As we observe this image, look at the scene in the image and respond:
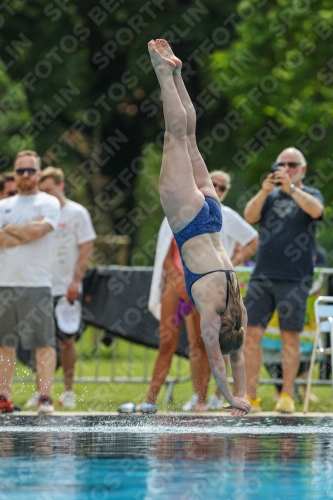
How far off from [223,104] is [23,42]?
5087 millimetres

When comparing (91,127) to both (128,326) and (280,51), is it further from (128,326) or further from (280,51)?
(128,326)

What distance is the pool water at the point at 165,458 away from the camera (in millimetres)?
5551

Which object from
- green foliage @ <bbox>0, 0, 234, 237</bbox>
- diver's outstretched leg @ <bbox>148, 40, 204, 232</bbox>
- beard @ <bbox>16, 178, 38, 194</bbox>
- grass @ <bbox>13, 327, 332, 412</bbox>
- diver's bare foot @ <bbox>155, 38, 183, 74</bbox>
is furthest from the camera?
green foliage @ <bbox>0, 0, 234, 237</bbox>

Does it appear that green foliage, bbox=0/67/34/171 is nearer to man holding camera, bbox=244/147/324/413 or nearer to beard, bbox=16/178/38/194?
beard, bbox=16/178/38/194

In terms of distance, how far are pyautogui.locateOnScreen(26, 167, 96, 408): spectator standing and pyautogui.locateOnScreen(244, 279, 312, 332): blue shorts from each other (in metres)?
2.11

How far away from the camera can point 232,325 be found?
25.8 feet

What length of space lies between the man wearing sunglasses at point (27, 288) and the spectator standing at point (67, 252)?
4.05 ft

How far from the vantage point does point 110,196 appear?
32125 mm

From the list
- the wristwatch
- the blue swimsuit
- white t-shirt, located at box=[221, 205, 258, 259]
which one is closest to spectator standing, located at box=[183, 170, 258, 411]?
white t-shirt, located at box=[221, 205, 258, 259]

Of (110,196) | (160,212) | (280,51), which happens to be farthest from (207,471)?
(160,212)

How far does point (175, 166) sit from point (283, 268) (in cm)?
305

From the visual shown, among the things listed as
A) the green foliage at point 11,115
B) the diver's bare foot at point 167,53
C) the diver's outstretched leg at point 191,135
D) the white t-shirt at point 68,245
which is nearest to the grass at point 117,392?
the white t-shirt at point 68,245

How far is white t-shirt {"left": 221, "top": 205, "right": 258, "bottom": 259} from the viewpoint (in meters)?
11.5

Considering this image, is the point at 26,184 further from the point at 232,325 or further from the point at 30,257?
the point at 232,325
